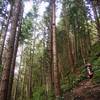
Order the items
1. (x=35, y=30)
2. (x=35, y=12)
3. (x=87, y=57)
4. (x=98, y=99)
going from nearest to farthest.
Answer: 1. (x=98, y=99)
2. (x=87, y=57)
3. (x=35, y=12)
4. (x=35, y=30)

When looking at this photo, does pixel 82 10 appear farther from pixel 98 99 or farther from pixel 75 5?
pixel 98 99

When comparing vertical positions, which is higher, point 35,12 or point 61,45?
point 35,12

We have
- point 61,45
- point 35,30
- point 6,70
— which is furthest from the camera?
point 61,45

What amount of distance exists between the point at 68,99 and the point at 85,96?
4.36 ft

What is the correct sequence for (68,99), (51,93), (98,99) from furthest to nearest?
(51,93) → (68,99) → (98,99)

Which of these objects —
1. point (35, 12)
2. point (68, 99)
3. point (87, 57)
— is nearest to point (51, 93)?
point (87, 57)

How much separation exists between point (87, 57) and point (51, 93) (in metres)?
6.06

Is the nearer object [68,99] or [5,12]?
[68,99]

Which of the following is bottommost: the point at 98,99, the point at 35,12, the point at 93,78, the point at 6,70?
the point at 98,99

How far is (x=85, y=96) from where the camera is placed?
9344 mm

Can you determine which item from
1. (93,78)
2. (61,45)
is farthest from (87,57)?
(93,78)

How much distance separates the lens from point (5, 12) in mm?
19469

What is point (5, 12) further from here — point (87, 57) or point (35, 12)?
point (87, 57)

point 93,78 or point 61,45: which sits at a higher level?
point 61,45
